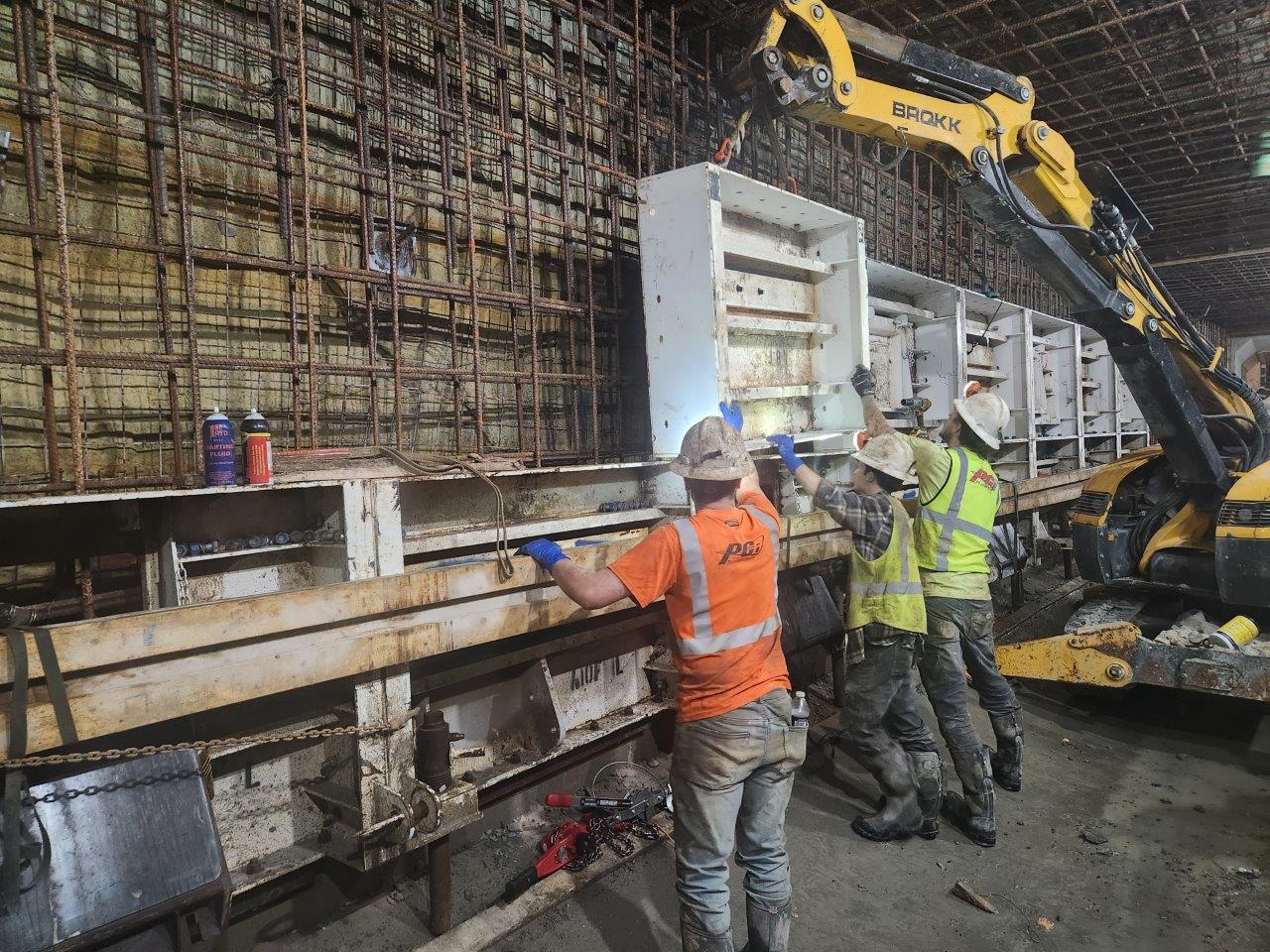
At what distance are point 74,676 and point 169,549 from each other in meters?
0.61

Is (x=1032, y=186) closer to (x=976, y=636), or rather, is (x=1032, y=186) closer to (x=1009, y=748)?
(x=976, y=636)

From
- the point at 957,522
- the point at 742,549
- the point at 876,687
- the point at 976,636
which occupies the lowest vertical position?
the point at 876,687

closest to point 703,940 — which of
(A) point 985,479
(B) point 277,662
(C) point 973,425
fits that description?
(B) point 277,662

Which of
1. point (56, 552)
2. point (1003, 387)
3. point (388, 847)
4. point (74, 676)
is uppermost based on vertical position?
point (1003, 387)

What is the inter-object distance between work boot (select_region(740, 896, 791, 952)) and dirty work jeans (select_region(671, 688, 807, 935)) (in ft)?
0.08

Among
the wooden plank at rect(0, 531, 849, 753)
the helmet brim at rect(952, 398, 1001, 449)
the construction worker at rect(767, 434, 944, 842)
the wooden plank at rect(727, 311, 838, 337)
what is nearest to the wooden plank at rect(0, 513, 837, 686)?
the wooden plank at rect(0, 531, 849, 753)

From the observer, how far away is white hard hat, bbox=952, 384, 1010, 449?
3.96m

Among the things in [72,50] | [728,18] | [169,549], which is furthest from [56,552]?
[728,18]

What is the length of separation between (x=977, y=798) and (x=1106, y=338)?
3.43m

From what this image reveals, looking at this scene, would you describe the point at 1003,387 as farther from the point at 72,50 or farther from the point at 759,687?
the point at 72,50

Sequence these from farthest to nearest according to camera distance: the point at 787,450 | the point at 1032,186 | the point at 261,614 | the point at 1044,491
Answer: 1. the point at 1044,491
2. the point at 1032,186
3. the point at 787,450
4. the point at 261,614

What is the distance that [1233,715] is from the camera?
4.94 meters

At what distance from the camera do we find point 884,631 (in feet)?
11.4

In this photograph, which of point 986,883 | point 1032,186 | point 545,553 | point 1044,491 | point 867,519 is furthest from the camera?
point 1044,491
